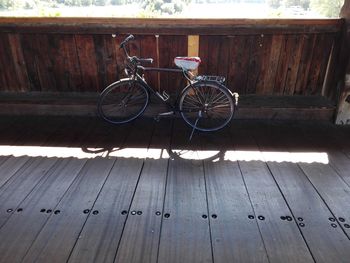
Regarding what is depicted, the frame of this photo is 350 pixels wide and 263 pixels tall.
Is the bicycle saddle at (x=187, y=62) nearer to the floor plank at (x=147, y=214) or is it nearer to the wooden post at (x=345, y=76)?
the floor plank at (x=147, y=214)

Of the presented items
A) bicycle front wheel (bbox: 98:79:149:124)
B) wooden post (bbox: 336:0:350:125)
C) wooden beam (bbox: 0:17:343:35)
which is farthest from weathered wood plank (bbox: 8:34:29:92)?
wooden post (bbox: 336:0:350:125)

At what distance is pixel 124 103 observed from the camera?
3633 millimetres

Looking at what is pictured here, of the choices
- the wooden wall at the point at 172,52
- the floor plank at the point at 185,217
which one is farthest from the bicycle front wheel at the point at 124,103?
the floor plank at the point at 185,217

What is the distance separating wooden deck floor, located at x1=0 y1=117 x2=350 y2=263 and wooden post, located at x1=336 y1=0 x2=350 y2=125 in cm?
31

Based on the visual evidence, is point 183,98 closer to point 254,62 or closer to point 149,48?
point 149,48

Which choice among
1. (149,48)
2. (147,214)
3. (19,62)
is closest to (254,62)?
(149,48)

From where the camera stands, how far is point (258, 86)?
389cm

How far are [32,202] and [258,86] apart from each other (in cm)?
303

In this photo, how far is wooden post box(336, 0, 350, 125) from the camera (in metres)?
3.39

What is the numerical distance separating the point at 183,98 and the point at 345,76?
198 cm

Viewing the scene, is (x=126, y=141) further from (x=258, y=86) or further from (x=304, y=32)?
(x=304, y=32)

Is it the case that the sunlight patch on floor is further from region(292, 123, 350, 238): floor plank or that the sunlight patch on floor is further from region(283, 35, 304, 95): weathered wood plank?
region(283, 35, 304, 95): weathered wood plank

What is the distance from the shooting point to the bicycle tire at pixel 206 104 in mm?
3380

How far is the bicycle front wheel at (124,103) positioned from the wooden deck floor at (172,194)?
0.22m
